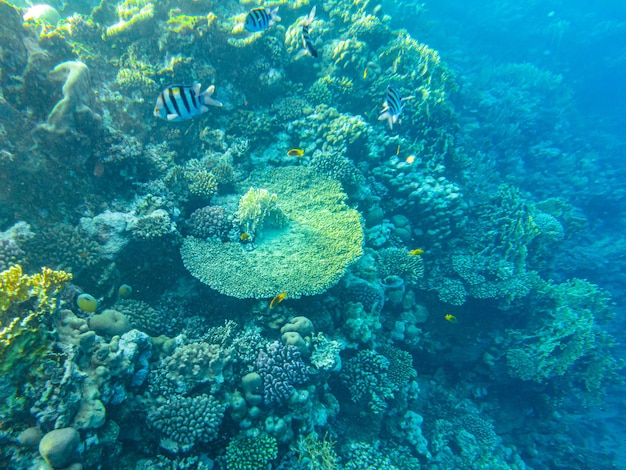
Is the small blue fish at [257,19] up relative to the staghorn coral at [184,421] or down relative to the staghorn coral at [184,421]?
up

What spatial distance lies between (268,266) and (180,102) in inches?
107

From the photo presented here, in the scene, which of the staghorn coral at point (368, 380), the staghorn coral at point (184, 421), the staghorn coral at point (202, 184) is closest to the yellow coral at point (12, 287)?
the staghorn coral at point (184, 421)

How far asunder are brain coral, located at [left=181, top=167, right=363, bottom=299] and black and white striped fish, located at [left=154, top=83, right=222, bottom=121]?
7.12 feet

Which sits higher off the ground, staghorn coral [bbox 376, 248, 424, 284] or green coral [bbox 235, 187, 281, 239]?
staghorn coral [bbox 376, 248, 424, 284]

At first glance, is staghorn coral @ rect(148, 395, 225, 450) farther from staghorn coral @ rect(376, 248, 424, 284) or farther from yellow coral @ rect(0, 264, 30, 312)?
staghorn coral @ rect(376, 248, 424, 284)

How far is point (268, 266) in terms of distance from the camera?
197 inches

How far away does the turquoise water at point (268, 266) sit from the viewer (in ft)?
11.4

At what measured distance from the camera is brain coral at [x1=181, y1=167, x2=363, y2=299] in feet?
15.3

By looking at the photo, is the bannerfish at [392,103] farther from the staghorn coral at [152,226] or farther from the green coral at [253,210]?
the staghorn coral at [152,226]

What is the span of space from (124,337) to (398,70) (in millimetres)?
9882

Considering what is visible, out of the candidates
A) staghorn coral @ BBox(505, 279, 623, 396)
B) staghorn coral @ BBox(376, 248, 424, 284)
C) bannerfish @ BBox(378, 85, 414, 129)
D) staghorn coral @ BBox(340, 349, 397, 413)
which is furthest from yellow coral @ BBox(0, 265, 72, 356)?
staghorn coral @ BBox(505, 279, 623, 396)

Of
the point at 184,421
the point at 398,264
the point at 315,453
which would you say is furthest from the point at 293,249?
the point at 315,453

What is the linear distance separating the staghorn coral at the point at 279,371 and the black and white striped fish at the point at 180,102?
123 inches

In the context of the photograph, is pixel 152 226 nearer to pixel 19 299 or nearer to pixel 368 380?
pixel 19 299
